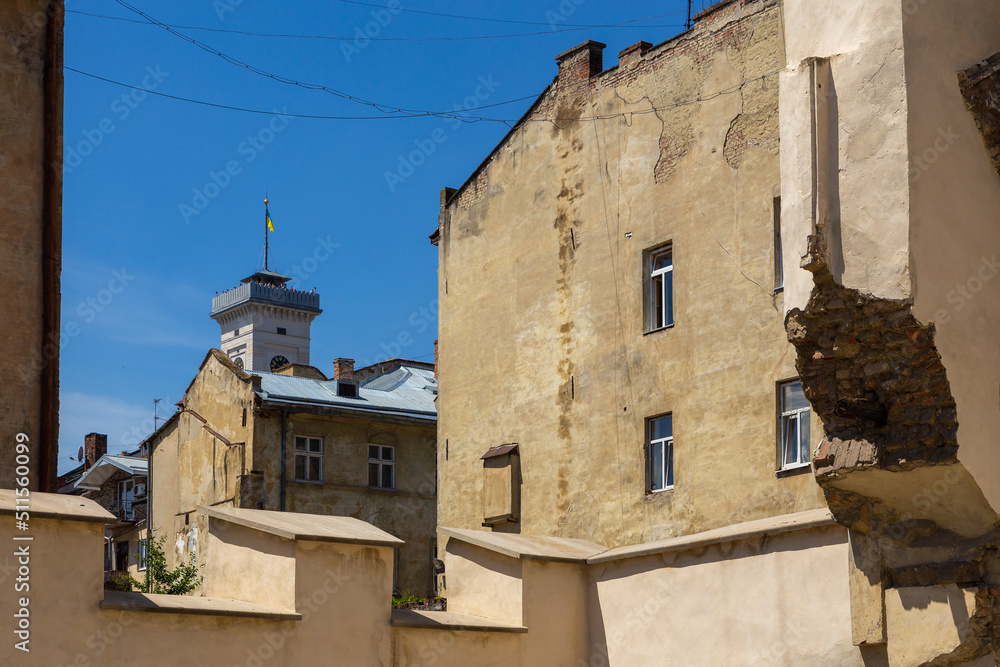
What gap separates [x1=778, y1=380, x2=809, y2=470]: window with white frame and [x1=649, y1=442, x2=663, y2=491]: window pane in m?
2.25

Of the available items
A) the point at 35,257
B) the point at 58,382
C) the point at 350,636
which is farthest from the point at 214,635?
the point at 35,257

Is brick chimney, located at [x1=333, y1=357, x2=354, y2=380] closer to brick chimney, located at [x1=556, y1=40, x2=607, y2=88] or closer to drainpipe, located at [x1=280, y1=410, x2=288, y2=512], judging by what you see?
drainpipe, located at [x1=280, y1=410, x2=288, y2=512]

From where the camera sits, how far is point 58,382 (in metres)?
14.2

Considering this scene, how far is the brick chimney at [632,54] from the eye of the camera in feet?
62.5

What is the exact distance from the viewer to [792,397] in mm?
15977

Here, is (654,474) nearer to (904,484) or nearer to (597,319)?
(597,319)

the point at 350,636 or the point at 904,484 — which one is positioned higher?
the point at 904,484

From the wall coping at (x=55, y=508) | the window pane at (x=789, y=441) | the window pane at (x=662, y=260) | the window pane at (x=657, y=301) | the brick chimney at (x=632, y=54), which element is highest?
the brick chimney at (x=632, y=54)

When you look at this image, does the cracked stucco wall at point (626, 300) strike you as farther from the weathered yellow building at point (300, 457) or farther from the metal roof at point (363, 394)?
the metal roof at point (363, 394)

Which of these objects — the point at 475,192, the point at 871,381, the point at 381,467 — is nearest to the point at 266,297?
the point at 381,467

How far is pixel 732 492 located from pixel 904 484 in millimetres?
5378

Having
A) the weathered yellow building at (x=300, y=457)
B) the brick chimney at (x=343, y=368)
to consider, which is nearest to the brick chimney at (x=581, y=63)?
the weathered yellow building at (x=300, y=457)

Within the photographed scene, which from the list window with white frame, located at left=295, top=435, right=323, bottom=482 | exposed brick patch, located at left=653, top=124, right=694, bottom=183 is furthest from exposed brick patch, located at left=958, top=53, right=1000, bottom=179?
window with white frame, located at left=295, top=435, right=323, bottom=482
